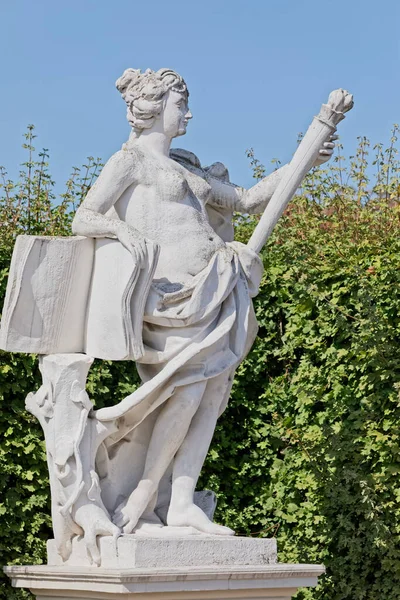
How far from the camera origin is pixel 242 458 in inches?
309

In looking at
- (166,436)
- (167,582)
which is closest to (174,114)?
(166,436)

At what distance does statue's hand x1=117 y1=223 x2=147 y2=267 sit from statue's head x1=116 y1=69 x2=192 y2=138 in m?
0.63

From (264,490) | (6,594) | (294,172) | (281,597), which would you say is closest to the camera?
(281,597)

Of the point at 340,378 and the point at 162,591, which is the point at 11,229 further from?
the point at 162,591

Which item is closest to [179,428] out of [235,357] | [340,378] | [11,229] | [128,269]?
[235,357]

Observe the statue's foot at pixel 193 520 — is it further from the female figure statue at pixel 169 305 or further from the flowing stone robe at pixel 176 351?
the flowing stone robe at pixel 176 351

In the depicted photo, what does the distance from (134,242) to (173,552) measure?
1370 millimetres

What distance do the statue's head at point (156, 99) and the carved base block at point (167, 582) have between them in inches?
82.5

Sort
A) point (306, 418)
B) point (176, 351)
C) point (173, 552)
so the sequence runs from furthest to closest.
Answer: point (306, 418), point (176, 351), point (173, 552)

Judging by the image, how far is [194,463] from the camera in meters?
5.42

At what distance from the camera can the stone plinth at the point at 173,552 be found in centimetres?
496

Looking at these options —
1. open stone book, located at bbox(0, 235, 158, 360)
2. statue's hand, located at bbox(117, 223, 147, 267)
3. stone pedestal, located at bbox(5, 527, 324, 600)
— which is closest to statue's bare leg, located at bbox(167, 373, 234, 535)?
stone pedestal, located at bbox(5, 527, 324, 600)

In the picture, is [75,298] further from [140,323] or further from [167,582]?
[167,582]

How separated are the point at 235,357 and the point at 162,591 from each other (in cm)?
116
